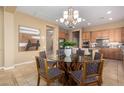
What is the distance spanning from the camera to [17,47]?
17.7 ft

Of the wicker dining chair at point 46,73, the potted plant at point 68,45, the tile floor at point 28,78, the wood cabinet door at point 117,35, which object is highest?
the wood cabinet door at point 117,35

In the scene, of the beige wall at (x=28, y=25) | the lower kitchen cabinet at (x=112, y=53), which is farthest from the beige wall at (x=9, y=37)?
the lower kitchen cabinet at (x=112, y=53)

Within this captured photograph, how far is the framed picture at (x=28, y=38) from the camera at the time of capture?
18.5ft

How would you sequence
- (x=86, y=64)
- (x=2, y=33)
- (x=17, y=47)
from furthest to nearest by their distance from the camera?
1. (x=17, y=47)
2. (x=2, y=33)
3. (x=86, y=64)

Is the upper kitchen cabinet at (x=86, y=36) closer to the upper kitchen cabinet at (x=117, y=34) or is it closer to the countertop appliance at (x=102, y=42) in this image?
the countertop appliance at (x=102, y=42)

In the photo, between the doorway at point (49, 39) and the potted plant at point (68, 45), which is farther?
the doorway at point (49, 39)

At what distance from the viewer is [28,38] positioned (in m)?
6.04

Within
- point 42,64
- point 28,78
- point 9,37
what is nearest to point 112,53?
point 28,78

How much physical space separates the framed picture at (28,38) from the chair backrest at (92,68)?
4.29m

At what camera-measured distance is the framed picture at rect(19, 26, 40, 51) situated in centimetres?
563

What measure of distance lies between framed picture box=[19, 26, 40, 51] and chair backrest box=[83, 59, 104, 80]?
4287 millimetres
